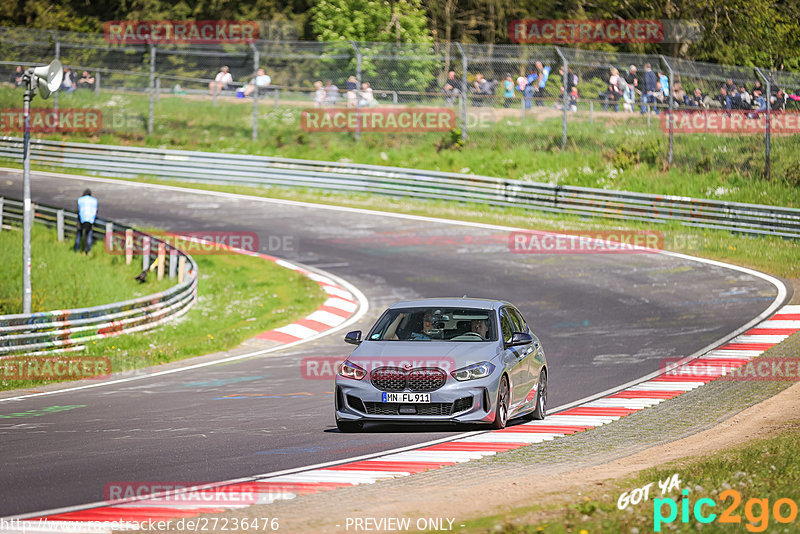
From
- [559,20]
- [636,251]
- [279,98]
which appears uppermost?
[559,20]

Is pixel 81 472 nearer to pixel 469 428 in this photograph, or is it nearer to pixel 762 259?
pixel 469 428

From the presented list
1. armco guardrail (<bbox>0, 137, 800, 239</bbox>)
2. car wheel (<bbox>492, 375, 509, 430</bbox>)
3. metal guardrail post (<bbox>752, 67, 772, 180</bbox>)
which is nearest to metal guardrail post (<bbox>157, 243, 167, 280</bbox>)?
armco guardrail (<bbox>0, 137, 800, 239</bbox>)

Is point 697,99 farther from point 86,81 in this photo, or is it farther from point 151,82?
point 86,81

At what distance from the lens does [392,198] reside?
1363 inches

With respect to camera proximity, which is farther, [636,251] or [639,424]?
[636,251]

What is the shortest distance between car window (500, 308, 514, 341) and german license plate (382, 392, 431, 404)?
1.51 m

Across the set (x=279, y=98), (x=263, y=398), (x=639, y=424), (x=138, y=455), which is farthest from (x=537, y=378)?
(x=279, y=98)

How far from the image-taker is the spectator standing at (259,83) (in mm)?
37594

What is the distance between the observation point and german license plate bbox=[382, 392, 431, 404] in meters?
10.8

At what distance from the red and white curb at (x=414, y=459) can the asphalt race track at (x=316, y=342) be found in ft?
1.29

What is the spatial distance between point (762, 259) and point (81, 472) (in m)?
20.0

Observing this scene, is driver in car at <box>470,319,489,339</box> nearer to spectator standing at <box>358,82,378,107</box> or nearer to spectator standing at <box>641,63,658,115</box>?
spectator standing at <box>641,63,658,115</box>

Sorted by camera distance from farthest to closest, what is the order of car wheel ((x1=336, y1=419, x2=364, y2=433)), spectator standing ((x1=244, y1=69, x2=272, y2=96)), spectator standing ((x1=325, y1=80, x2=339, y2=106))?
1. spectator standing ((x1=244, y1=69, x2=272, y2=96))
2. spectator standing ((x1=325, y1=80, x2=339, y2=106))
3. car wheel ((x1=336, y1=419, x2=364, y2=433))

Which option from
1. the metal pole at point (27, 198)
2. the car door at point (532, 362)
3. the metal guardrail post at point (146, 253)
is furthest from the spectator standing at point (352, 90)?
the car door at point (532, 362)
